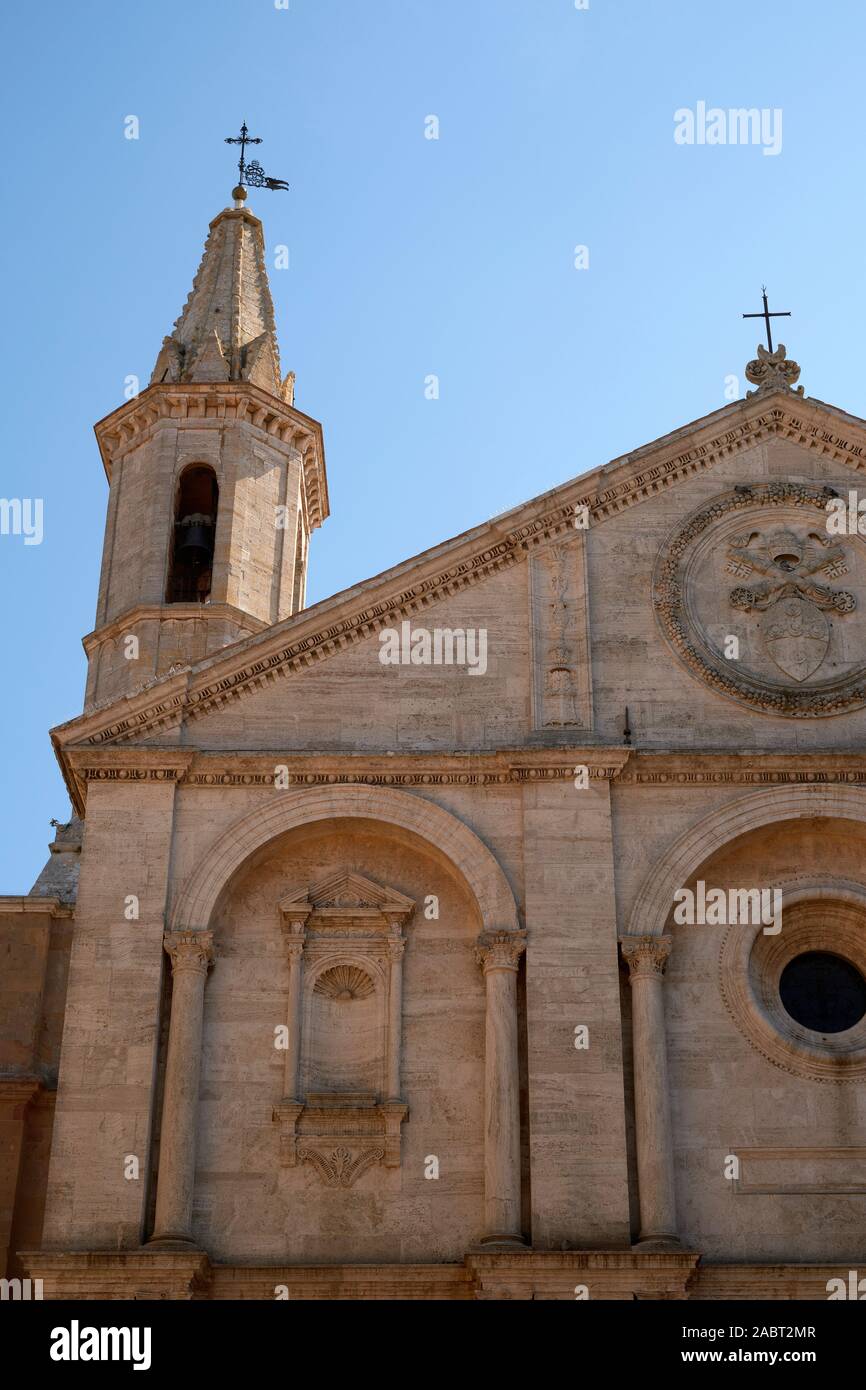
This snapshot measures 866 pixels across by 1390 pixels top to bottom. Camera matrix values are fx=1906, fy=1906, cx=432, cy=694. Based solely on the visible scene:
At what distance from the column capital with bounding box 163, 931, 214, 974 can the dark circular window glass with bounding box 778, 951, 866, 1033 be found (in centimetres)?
661

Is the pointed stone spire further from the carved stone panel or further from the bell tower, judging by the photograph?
the carved stone panel

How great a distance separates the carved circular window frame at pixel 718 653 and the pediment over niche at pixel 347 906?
470cm

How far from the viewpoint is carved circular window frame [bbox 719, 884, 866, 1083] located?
21156 mm

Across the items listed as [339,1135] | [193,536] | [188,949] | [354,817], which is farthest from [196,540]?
[339,1135]

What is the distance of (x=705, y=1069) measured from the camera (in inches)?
832

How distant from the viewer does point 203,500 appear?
3189 centimetres

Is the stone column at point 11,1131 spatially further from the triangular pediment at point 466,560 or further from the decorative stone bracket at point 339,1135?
the triangular pediment at point 466,560

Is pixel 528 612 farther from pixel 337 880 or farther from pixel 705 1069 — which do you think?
pixel 705 1069

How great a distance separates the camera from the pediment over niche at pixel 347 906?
2181 centimetres

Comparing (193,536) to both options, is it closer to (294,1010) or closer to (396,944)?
(396,944)

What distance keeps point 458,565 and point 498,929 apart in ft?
16.1

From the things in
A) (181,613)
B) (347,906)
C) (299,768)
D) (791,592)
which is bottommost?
(347,906)

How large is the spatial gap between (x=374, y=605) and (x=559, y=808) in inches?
139

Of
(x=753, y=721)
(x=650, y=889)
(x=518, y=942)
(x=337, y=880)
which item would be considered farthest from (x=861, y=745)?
(x=337, y=880)
